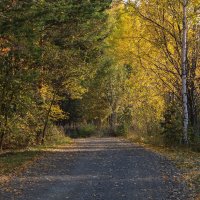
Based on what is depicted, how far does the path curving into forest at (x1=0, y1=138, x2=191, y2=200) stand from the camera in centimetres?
1002

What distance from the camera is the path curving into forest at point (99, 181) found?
10023 mm

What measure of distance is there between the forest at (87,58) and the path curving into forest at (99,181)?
436 cm

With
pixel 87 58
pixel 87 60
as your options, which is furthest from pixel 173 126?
pixel 87 60

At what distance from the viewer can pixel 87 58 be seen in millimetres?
24344

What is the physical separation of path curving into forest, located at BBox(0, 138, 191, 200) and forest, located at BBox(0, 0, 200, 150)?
4356mm

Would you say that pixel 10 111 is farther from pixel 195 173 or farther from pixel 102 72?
pixel 102 72

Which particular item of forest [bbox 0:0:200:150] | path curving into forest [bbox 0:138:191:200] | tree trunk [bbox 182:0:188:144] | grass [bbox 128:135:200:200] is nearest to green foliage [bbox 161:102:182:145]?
forest [bbox 0:0:200:150]

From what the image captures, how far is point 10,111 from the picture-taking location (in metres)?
20.4

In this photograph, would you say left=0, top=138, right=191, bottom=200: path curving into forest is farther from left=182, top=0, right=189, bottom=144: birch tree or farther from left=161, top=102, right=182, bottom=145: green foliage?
left=161, top=102, right=182, bottom=145: green foliage

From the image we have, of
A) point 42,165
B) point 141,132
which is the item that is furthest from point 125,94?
point 42,165

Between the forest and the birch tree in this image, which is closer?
the forest

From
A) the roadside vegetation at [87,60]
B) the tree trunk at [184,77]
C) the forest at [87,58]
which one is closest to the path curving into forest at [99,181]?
the roadside vegetation at [87,60]

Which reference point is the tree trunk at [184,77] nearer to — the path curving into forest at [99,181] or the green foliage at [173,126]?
the green foliage at [173,126]

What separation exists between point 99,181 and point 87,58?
1333 cm
